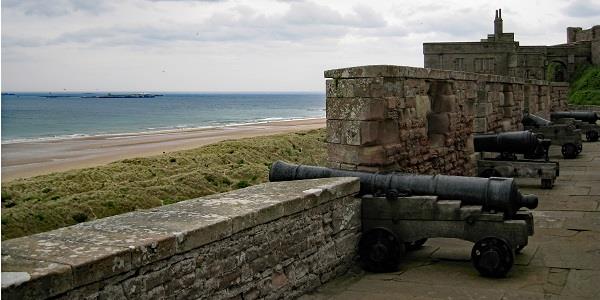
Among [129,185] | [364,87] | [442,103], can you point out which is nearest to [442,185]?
[364,87]

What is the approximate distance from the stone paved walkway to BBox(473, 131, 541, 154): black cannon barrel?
8.89ft

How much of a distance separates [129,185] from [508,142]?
896 cm

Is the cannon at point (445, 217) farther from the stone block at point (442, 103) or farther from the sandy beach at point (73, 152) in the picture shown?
the sandy beach at point (73, 152)

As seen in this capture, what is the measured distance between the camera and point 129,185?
1500 cm

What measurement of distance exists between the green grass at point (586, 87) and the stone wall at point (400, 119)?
36.0 m

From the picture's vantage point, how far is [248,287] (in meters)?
4.28

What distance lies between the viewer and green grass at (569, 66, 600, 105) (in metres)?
42.3

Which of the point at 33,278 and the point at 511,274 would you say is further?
the point at 511,274

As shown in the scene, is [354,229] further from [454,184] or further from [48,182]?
[48,182]

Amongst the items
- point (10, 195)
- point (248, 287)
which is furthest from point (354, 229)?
point (10, 195)

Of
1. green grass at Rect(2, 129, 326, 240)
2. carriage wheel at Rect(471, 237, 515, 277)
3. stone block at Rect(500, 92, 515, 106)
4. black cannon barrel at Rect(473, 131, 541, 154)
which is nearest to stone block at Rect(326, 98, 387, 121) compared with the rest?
carriage wheel at Rect(471, 237, 515, 277)

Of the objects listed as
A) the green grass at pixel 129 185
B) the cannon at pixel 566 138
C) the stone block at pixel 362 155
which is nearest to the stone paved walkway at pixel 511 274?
the stone block at pixel 362 155

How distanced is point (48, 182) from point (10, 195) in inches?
83.1

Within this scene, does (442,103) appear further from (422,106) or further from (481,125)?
(481,125)
